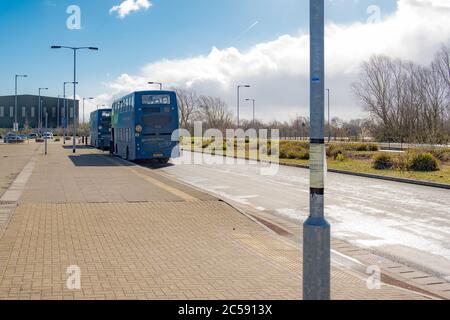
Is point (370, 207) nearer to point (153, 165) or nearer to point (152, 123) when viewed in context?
point (152, 123)

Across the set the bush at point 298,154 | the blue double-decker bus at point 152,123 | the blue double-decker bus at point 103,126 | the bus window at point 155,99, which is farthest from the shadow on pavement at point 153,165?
the blue double-decker bus at point 103,126

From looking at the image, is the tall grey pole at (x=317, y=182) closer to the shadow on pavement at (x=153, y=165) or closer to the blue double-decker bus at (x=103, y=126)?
the shadow on pavement at (x=153, y=165)

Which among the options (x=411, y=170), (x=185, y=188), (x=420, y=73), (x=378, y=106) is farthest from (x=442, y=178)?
(x=378, y=106)

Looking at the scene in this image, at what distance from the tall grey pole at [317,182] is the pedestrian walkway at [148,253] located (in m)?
1.40

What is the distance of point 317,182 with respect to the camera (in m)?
4.89

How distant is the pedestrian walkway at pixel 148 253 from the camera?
6.24 m

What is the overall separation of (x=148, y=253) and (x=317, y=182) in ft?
13.3

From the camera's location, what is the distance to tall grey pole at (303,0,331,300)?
15.5 feet

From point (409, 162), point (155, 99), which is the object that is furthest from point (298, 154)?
point (155, 99)

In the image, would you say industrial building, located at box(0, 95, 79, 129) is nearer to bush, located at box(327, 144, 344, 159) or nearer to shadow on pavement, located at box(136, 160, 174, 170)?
shadow on pavement, located at box(136, 160, 174, 170)

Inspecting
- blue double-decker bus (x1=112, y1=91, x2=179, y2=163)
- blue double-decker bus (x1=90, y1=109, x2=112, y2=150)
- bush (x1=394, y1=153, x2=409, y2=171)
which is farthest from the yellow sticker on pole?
blue double-decker bus (x1=90, y1=109, x2=112, y2=150)

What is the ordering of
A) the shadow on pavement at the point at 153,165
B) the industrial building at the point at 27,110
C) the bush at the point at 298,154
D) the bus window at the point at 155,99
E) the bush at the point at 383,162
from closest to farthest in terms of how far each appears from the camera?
the bush at the point at 383,162 → the bus window at the point at 155,99 → the shadow on pavement at the point at 153,165 → the bush at the point at 298,154 → the industrial building at the point at 27,110

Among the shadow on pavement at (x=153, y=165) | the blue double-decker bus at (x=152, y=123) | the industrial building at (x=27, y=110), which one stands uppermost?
the industrial building at (x=27, y=110)
